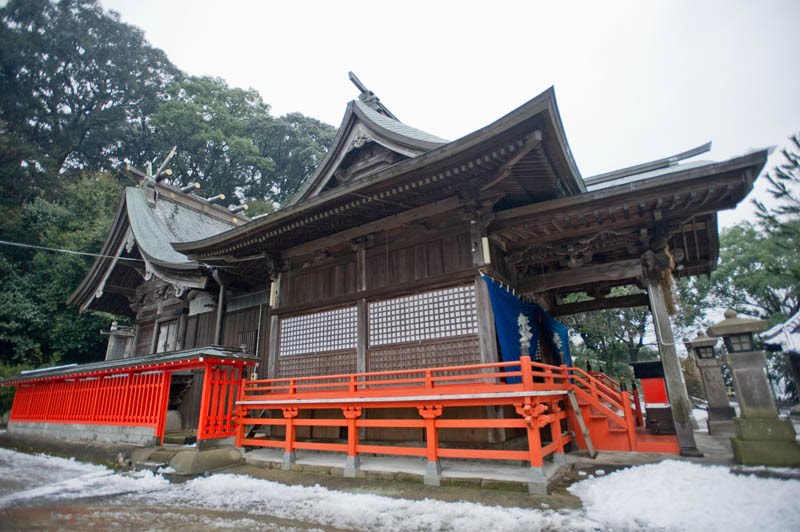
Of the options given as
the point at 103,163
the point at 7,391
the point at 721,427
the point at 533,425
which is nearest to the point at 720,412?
the point at 721,427

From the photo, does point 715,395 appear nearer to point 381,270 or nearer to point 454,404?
point 454,404

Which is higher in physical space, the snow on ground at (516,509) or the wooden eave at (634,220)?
the wooden eave at (634,220)

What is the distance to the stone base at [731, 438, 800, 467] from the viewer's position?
5.31 meters

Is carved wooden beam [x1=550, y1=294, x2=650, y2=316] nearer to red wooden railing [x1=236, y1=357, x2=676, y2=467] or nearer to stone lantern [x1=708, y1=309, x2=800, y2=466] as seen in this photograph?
red wooden railing [x1=236, y1=357, x2=676, y2=467]

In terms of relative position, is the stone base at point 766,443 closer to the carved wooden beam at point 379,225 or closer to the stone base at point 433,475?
the stone base at point 433,475

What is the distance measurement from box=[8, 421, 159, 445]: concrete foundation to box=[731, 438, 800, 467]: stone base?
11018 mm

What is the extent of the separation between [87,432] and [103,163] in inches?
1256

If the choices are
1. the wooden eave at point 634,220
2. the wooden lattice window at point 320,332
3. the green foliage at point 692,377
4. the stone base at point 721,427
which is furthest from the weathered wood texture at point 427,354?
the green foliage at point 692,377

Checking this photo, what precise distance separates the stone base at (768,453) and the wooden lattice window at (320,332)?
680cm

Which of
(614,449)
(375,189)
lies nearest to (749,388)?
(614,449)

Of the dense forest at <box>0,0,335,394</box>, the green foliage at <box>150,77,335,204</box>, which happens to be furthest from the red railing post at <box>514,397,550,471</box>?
the green foliage at <box>150,77,335,204</box>

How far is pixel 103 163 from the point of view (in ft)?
112

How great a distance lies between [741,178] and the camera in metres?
5.76

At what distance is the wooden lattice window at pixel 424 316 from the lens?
759 cm
